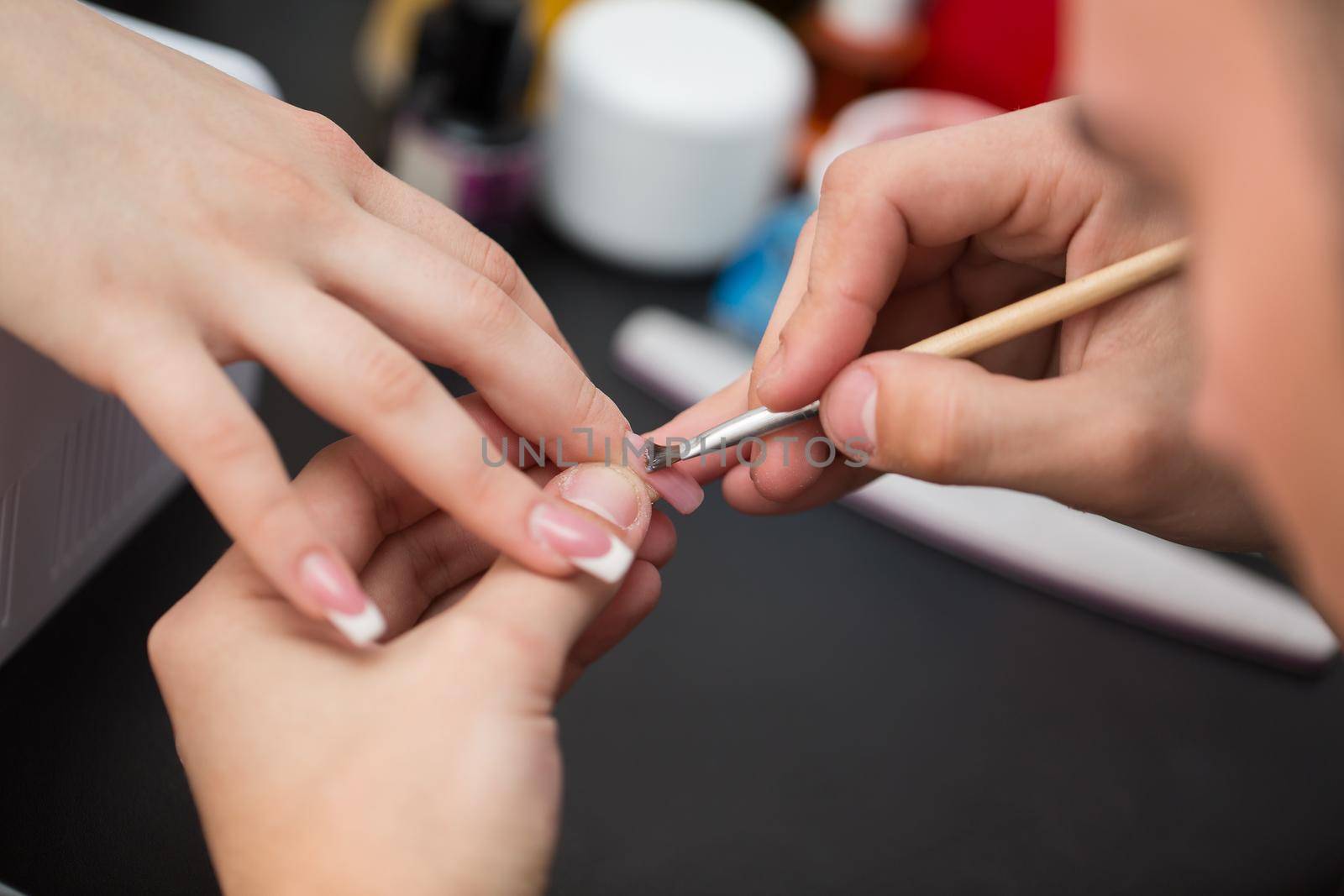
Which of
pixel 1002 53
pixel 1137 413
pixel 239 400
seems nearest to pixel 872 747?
pixel 1137 413

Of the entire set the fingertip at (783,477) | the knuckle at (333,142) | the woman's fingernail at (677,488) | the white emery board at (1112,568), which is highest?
the knuckle at (333,142)

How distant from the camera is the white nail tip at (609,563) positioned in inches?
18.3

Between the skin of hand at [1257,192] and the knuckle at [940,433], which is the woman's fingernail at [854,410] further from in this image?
the skin of hand at [1257,192]

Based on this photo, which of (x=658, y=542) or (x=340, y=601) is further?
(x=658, y=542)

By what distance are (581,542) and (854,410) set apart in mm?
127

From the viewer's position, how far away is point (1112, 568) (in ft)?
2.42

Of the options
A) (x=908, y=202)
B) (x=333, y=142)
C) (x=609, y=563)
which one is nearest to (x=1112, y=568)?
(x=908, y=202)

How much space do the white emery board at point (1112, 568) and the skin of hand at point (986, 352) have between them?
0.42 ft

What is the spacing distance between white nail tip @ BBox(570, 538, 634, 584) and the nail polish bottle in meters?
0.44

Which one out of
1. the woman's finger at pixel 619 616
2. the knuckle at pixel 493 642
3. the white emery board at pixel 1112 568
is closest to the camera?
the knuckle at pixel 493 642

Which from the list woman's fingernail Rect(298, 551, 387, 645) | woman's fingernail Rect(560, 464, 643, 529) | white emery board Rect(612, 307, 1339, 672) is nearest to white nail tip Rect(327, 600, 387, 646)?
woman's fingernail Rect(298, 551, 387, 645)

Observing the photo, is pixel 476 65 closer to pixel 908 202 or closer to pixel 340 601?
pixel 908 202

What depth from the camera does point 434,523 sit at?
0.55 meters

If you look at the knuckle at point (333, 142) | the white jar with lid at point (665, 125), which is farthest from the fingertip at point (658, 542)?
the white jar with lid at point (665, 125)
